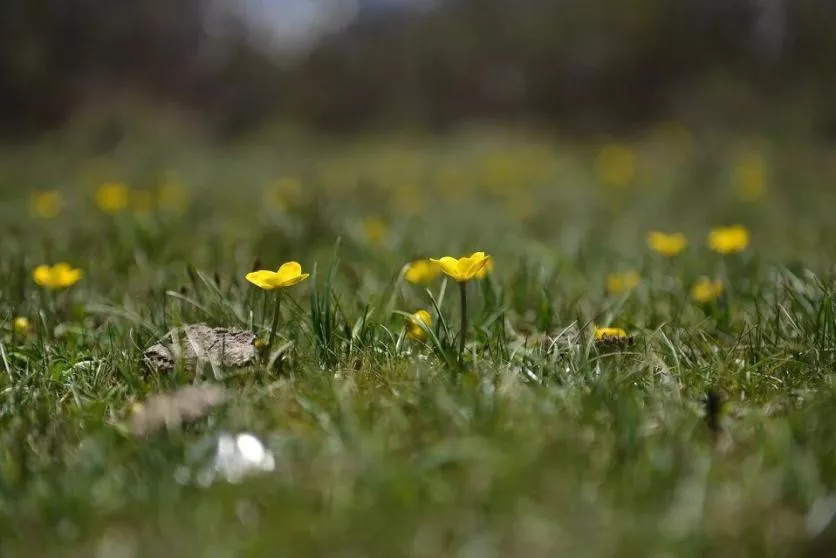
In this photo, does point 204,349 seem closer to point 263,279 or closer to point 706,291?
point 263,279

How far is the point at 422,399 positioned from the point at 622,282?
4.75ft

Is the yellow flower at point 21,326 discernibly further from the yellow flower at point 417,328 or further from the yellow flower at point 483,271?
the yellow flower at point 483,271

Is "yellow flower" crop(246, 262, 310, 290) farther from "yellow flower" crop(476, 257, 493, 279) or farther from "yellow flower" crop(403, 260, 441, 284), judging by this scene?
"yellow flower" crop(403, 260, 441, 284)

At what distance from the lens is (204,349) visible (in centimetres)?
182

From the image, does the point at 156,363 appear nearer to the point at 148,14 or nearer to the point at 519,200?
the point at 519,200

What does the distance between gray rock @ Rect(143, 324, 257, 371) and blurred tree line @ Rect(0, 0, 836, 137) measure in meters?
6.99

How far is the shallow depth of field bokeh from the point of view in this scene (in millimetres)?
1183

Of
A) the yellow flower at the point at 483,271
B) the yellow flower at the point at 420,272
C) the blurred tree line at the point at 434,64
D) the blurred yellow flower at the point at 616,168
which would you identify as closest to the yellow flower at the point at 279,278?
the yellow flower at the point at 483,271

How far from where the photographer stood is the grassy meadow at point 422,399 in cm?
117

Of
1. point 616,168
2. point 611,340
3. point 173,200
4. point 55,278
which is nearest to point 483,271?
point 611,340

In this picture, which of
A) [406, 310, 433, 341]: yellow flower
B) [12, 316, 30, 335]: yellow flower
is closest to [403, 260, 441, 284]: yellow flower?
[406, 310, 433, 341]: yellow flower

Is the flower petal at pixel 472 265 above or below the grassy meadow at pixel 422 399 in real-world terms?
above

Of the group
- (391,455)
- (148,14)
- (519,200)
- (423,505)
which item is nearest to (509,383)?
(391,455)

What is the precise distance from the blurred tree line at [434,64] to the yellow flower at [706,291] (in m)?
5.69
